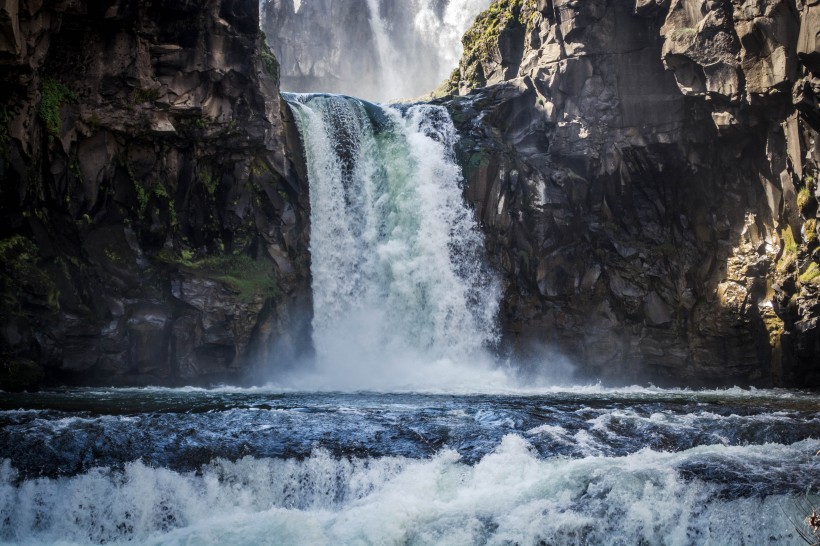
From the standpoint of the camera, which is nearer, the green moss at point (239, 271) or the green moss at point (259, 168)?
the green moss at point (239, 271)

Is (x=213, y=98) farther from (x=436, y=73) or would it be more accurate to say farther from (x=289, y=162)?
(x=436, y=73)

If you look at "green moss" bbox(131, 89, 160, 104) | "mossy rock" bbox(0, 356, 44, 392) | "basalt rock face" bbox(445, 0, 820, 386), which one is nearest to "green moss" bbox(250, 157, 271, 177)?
"green moss" bbox(131, 89, 160, 104)

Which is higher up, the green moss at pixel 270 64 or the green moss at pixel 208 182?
the green moss at pixel 270 64

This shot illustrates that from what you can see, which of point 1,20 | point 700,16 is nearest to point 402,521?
point 1,20

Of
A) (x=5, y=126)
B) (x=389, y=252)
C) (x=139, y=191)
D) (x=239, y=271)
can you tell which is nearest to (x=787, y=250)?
(x=389, y=252)

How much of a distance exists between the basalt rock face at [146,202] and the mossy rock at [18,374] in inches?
1.5

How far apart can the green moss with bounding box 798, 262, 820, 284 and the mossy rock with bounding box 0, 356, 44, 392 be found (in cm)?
2426

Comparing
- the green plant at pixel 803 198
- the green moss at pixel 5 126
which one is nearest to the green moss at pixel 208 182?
the green moss at pixel 5 126

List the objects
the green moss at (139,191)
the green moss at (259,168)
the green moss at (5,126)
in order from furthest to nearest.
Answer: the green moss at (259,168), the green moss at (139,191), the green moss at (5,126)

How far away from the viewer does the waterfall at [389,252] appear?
26.9 meters

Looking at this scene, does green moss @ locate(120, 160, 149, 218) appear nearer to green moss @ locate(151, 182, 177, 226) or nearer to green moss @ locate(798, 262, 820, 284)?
green moss @ locate(151, 182, 177, 226)

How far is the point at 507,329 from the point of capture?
28266 millimetres

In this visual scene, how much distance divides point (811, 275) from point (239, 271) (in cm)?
1923

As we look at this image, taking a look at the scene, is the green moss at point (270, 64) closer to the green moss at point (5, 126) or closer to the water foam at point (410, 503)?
the green moss at point (5, 126)
